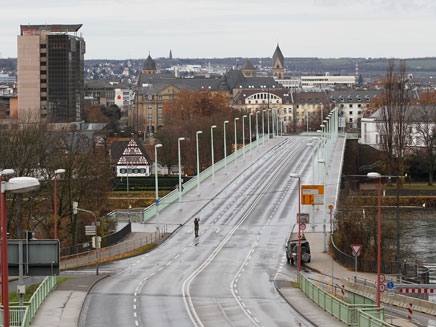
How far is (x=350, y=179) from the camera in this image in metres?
132

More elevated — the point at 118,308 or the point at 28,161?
the point at 28,161

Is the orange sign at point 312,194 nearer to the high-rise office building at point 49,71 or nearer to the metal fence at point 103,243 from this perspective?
the metal fence at point 103,243

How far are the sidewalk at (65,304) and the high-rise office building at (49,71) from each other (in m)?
131

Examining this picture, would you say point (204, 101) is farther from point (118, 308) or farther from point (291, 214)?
point (118, 308)

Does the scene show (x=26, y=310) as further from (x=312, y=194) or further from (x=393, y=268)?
(x=312, y=194)

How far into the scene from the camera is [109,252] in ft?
198

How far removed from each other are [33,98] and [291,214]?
363 feet

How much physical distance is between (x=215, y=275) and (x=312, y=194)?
19294 millimetres

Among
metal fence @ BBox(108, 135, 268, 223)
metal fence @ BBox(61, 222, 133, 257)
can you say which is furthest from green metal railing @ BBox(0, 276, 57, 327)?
metal fence @ BBox(108, 135, 268, 223)

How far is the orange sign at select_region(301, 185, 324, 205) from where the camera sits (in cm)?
6881

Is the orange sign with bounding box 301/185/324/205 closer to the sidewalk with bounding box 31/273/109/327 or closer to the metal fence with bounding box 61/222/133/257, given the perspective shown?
the metal fence with bounding box 61/222/133/257

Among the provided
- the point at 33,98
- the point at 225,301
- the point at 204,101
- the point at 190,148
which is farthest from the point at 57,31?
the point at 225,301

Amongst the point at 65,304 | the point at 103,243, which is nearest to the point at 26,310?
the point at 65,304

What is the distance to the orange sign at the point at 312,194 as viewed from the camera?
68812 millimetres
